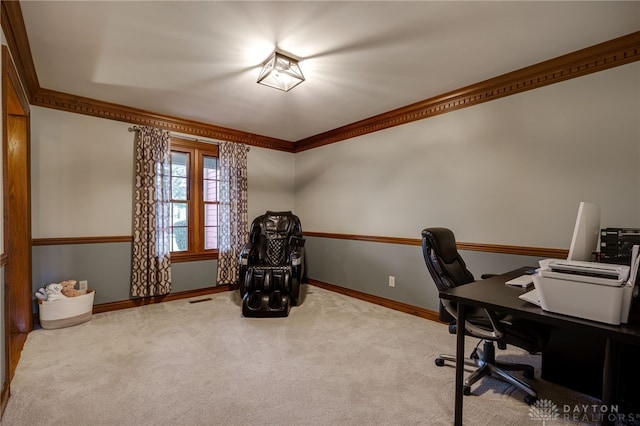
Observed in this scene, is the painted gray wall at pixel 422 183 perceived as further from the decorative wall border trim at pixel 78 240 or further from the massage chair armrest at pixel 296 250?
the massage chair armrest at pixel 296 250

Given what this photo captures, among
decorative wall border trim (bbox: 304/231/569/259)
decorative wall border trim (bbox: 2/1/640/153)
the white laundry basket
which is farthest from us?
the white laundry basket

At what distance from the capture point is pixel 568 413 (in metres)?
1.75

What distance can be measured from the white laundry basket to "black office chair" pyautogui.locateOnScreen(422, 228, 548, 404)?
3281mm

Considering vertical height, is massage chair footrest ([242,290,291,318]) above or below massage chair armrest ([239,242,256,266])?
below

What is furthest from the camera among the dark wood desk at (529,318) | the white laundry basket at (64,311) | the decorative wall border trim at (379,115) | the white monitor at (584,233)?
the white laundry basket at (64,311)

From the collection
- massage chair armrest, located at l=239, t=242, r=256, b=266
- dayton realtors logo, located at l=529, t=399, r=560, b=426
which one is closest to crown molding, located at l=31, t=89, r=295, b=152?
massage chair armrest, located at l=239, t=242, r=256, b=266

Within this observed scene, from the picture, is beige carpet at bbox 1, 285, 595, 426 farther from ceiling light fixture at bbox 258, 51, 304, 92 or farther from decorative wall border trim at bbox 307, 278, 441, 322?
ceiling light fixture at bbox 258, 51, 304, 92

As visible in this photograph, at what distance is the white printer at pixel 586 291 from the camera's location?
1.15 m

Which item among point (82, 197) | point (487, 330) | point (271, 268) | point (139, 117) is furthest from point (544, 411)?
point (139, 117)

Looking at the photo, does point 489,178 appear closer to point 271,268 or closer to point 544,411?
point 544,411

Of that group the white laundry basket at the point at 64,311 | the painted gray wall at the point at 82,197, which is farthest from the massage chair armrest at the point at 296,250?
the white laundry basket at the point at 64,311

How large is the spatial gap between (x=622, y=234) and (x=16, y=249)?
4814 mm

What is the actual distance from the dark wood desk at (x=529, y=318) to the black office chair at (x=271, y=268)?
2056 millimetres

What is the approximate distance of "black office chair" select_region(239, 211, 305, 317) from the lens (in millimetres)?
3330
